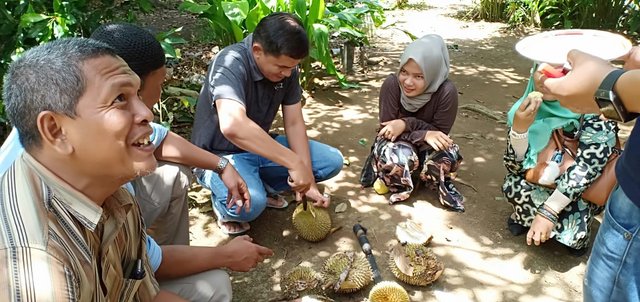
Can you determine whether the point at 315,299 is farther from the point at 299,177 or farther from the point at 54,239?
the point at 54,239

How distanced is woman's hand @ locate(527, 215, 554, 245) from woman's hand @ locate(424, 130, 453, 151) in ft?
2.23

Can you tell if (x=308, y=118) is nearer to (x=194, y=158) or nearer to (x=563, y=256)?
(x=194, y=158)

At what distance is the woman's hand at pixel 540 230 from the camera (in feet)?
7.92

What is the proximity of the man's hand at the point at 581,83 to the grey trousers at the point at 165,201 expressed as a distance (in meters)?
1.62

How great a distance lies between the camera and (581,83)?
3.82 feet

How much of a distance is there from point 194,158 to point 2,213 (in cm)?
127

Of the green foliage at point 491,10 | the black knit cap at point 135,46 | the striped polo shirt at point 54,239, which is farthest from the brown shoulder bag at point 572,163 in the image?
the green foliage at point 491,10

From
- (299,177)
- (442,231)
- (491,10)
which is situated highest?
(299,177)

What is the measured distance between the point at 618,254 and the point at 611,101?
42 cm

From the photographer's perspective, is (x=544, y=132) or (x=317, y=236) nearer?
(x=544, y=132)

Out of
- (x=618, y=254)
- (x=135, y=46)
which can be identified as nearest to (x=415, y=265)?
(x=618, y=254)

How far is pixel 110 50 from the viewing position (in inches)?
49.0

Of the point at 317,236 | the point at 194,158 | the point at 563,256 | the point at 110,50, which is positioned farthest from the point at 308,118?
the point at 110,50

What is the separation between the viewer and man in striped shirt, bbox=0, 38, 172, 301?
3.28ft
